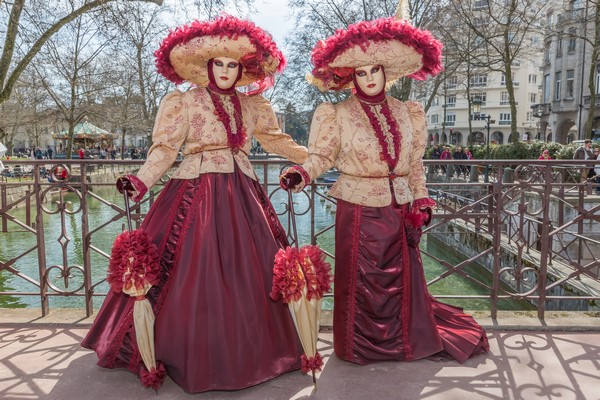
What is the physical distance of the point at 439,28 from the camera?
13.8 meters

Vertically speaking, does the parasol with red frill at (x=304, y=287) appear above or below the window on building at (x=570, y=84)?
below

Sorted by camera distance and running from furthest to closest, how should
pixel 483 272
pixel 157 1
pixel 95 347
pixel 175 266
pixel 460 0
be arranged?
pixel 460 0 → pixel 483 272 → pixel 157 1 → pixel 95 347 → pixel 175 266

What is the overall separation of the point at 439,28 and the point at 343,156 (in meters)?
12.7

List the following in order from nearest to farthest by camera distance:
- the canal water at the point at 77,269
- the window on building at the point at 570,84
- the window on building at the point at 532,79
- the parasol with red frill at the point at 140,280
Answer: the parasol with red frill at the point at 140,280 → the canal water at the point at 77,269 → the window on building at the point at 570,84 → the window on building at the point at 532,79

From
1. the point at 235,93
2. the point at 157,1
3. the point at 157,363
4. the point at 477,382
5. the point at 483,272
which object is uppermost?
the point at 157,1

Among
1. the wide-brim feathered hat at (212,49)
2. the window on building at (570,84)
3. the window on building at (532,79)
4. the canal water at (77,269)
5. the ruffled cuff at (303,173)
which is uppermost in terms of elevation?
the window on building at (532,79)

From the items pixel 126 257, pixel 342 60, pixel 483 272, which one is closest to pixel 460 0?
pixel 483 272

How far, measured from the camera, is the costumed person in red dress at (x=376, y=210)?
2.51 metres

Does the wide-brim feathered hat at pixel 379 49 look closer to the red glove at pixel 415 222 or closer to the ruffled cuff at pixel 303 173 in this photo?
the ruffled cuff at pixel 303 173

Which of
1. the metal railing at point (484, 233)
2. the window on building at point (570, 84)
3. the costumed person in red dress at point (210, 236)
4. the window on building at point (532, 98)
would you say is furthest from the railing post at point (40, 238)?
the window on building at point (532, 98)

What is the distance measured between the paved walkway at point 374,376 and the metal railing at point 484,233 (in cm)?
36

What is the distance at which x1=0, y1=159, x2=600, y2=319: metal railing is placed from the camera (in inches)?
123

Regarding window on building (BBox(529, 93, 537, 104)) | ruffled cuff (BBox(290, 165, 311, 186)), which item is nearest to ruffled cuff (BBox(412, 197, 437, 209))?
ruffled cuff (BBox(290, 165, 311, 186))

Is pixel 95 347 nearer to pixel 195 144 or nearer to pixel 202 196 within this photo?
pixel 202 196
